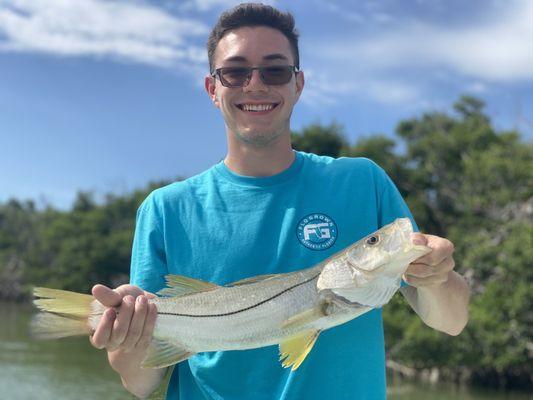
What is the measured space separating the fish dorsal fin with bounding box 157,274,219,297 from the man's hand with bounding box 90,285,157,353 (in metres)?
0.11

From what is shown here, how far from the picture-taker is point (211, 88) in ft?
10.1

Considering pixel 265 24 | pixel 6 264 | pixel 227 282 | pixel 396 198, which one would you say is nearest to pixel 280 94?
pixel 265 24

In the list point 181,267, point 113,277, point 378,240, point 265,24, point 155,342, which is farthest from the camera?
point 113,277

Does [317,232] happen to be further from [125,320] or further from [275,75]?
[125,320]

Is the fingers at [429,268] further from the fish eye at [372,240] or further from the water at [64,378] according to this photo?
the water at [64,378]

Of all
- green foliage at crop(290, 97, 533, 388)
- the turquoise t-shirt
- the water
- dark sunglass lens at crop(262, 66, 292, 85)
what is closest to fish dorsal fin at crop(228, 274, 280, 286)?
the turquoise t-shirt

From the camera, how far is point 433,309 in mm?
2535

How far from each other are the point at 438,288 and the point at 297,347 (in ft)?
2.04

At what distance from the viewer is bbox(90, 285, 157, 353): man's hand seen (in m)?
2.33

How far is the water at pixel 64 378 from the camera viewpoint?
2102 centimetres

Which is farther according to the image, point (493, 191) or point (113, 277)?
point (113, 277)

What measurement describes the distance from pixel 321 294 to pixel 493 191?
25.1 metres

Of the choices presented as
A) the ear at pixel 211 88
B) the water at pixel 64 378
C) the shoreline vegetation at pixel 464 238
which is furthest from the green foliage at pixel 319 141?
the ear at pixel 211 88

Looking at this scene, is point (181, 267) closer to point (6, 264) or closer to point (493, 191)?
point (493, 191)
